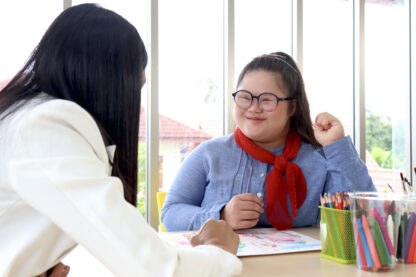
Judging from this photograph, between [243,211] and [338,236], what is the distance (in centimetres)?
39

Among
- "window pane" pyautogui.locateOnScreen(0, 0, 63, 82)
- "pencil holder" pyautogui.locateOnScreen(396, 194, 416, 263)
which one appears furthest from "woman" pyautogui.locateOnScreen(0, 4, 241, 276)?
"window pane" pyautogui.locateOnScreen(0, 0, 63, 82)

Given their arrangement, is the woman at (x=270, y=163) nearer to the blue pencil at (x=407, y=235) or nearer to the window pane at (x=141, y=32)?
the blue pencil at (x=407, y=235)

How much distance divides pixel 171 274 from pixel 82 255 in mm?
616

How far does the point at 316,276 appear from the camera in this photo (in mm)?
958

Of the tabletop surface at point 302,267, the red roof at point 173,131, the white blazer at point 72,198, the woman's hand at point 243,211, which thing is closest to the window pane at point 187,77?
the red roof at point 173,131

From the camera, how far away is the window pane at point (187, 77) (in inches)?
114

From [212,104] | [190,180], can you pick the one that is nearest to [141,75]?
[190,180]

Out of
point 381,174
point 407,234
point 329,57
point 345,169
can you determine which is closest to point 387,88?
point 329,57

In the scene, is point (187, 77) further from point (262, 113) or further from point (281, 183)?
point (281, 183)

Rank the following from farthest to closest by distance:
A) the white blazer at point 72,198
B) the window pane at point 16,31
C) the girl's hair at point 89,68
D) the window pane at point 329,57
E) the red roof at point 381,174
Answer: the red roof at point 381,174 → the window pane at point 329,57 → the window pane at point 16,31 → the girl's hair at point 89,68 → the white blazer at point 72,198

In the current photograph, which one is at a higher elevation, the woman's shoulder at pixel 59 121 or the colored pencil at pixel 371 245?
the woman's shoulder at pixel 59 121

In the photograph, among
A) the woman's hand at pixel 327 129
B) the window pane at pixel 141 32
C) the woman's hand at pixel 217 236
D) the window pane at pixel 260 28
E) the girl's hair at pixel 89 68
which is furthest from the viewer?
the window pane at pixel 260 28

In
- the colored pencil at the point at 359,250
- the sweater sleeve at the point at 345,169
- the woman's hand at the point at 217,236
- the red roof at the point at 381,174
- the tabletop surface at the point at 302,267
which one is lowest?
the red roof at the point at 381,174

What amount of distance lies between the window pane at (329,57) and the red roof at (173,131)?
1019 millimetres
